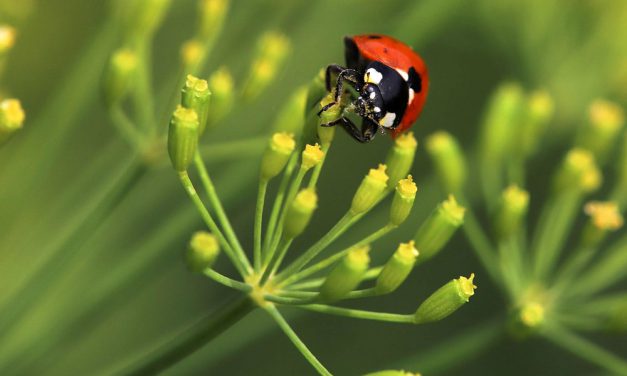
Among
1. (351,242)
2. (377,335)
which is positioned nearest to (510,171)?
(351,242)

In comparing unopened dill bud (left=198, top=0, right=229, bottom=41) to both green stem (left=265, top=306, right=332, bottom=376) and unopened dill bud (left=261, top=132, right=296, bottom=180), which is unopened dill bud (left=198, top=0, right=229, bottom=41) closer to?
unopened dill bud (left=261, top=132, right=296, bottom=180)

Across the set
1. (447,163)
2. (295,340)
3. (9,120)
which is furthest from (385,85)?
(9,120)

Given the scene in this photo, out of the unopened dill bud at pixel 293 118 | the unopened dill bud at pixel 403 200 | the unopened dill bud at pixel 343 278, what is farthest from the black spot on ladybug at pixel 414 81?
the unopened dill bud at pixel 343 278

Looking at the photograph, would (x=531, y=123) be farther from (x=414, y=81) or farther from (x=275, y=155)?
(x=275, y=155)

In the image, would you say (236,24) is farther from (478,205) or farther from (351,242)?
(478,205)

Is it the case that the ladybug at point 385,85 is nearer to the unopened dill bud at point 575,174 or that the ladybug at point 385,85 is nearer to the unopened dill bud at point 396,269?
the unopened dill bud at point 396,269

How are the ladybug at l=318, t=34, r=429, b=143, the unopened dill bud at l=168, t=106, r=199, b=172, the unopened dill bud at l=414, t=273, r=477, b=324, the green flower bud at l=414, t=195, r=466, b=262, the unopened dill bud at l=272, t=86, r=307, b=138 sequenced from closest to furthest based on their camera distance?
the unopened dill bud at l=168, t=106, r=199, b=172
the unopened dill bud at l=414, t=273, r=477, b=324
the green flower bud at l=414, t=195, r=466, b=262
the unopened dill bud at l=272, t=86, r=307, b=138
the ladybug at l=318, t=34, r=429, b=143

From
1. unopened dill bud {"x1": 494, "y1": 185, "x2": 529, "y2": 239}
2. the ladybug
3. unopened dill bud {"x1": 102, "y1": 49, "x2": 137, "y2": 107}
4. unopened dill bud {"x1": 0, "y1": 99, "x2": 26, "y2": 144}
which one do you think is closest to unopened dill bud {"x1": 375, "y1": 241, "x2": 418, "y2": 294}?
the ladybug
